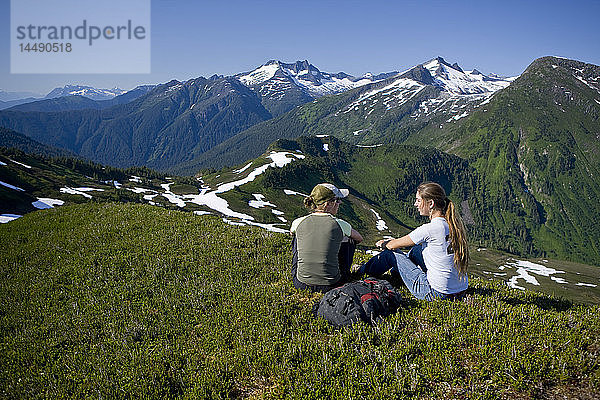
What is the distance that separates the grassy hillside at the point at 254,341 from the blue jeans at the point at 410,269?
0.41m

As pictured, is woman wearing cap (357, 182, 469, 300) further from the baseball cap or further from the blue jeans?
the baseball cap

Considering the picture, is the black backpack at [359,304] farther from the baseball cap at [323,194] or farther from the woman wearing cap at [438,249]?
the baseball cap at [323,194]

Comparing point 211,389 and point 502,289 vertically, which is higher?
point 502,289

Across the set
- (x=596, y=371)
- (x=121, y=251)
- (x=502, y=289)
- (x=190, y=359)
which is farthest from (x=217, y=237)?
(x=596, y=371)

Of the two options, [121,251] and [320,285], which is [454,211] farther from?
[121,251]

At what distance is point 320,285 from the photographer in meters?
8.89

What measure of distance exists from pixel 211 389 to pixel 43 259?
38.0 ft

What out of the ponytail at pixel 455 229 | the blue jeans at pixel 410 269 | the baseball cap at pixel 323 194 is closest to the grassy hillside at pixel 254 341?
the blue jeans at pixel 410 269

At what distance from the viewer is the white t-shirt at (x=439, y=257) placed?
7.92 meters

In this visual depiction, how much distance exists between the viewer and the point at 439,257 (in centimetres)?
797

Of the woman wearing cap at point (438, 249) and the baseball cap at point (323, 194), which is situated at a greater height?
the baseball cap at point (323, 194)

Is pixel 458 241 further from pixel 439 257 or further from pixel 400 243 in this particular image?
pixel 400 243

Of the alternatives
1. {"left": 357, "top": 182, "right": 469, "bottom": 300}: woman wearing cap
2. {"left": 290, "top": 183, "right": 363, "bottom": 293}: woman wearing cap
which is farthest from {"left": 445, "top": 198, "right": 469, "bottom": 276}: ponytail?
{"left": 290, "top": 183, "right": 363, "bottom": 293}: woman wearing cap

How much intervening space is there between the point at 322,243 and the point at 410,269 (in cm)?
271
